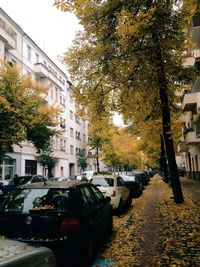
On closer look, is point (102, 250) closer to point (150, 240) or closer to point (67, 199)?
point (150, 240)

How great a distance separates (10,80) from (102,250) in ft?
47.5

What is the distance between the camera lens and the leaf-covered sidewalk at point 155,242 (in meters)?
5.91

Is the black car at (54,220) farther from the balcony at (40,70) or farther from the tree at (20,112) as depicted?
the balcony at (40,70)

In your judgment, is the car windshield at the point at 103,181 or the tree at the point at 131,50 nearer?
the tree at the point at 131,50

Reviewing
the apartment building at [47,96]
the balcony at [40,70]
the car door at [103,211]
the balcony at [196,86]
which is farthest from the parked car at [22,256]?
the balcony at [40,70]

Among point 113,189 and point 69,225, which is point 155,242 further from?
point 113,189

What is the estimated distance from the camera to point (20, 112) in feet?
58.4

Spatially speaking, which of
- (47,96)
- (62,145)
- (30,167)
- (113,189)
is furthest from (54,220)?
(62,145)

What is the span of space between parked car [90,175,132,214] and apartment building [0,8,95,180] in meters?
7.44

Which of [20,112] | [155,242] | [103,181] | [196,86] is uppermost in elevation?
[196,86]

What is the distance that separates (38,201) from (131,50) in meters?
8.20

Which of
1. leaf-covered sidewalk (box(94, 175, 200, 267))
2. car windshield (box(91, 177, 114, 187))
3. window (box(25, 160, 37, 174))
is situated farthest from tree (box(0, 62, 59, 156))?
window (box(25, 160, 37, 174))

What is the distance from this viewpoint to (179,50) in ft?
40.3

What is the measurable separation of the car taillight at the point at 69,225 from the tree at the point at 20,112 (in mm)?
12187
